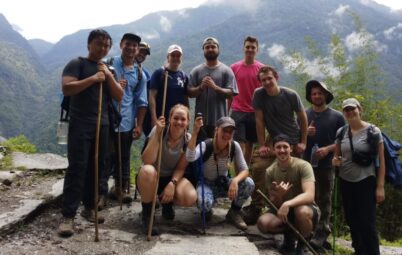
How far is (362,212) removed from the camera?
5.00m

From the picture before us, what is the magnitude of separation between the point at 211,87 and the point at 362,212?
2.56 metres

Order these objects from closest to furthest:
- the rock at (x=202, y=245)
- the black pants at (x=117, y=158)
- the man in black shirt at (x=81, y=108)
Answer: the rock at (x=202, y=245), the man in black shirt at (x=81, y=108), the black pants at (x=117, y=158)

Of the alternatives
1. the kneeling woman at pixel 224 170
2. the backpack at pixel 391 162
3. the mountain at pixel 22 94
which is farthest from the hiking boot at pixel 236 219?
the mountain at pixel 22 94

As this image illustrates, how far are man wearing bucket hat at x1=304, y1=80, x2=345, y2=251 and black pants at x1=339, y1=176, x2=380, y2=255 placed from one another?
0.30 meters

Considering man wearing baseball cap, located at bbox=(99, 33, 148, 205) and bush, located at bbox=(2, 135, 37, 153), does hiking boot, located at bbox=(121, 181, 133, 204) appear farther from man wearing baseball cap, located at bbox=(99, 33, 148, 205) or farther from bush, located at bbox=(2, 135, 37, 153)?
bush, located at bbox=(2, 135, 37, 153)

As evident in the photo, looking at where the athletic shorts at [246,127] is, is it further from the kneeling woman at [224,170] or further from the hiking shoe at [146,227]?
the hiking shoe at [146,227]

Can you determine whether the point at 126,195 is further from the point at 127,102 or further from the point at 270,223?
the point at 270,223

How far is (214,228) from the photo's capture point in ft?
17.5

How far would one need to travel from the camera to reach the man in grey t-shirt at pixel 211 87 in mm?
5939

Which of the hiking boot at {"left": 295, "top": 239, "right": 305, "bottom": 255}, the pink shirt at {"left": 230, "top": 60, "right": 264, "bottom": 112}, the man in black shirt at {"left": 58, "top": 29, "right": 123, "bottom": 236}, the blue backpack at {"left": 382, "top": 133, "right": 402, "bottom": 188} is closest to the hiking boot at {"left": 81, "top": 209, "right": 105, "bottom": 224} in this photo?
the man in black shirt at {"left": 58, "top": 29, "right": 123, "bottom": 236}

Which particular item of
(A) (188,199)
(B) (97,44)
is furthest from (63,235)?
(B) (97,44)

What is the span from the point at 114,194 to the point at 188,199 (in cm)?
176

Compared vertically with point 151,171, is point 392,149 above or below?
above

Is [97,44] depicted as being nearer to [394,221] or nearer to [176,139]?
[176,139]
